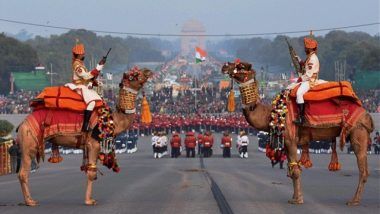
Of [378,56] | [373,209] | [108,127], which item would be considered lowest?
[373,209]

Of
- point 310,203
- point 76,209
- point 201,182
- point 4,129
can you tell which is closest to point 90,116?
point 76,209

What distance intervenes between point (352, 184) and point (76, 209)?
961cm

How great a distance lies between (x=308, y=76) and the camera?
73.0ft

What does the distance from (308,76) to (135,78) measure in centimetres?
351

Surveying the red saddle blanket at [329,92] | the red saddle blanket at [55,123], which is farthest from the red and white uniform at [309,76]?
the red saddle blanket at [55,123]

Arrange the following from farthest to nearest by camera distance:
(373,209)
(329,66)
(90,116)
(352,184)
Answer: (329,66)
(352,184)
(90,116)
(373,209)

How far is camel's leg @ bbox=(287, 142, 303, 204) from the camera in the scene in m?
21.2

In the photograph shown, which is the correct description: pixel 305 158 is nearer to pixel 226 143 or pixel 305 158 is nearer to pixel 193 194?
pixel 193 194

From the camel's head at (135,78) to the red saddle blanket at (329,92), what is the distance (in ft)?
10.0

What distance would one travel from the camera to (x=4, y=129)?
45750 mm

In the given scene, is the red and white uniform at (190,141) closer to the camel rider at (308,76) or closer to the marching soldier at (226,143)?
the marching soldier at (226,143)

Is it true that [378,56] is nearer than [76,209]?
No

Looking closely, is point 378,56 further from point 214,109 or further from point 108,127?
point 108,127

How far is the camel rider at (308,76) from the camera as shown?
22.0 meters
